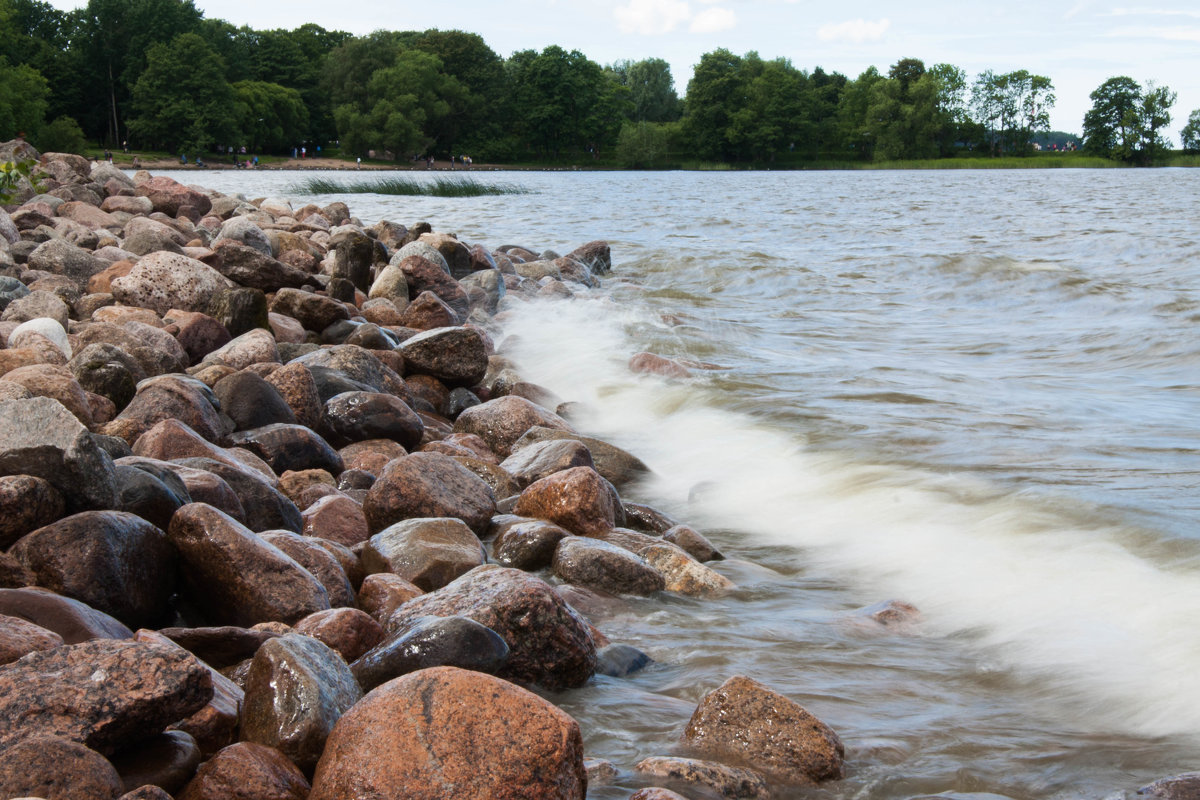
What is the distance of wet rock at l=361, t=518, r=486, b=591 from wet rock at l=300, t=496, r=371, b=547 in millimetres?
232

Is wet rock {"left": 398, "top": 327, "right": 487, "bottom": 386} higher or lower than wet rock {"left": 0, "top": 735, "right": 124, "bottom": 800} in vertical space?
higher

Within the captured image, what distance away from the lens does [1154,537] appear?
4797 millimetres

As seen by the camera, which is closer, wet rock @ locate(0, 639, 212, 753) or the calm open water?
wet rock @ locate(0, 639, 212, 753)

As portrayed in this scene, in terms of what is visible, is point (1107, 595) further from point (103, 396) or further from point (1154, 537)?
point (103, 396)

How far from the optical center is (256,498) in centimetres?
410

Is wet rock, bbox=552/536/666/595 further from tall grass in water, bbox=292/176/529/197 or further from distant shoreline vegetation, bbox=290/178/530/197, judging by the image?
distant shoreline vegetation, bbox=290/178/530/197

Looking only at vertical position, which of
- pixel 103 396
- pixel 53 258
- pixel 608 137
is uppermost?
pixel 608 137

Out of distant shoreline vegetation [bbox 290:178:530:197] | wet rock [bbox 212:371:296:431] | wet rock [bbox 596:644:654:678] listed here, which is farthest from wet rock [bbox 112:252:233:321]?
A: distant shoreline vegetation [bbox 290:178:530:197]

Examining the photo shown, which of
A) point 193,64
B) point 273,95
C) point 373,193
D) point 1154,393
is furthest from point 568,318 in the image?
point 273,95

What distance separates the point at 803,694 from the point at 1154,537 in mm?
2488

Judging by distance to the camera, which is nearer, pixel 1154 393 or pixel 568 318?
pixel 1154 393

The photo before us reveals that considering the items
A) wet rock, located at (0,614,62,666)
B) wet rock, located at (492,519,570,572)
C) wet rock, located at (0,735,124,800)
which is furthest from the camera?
wet rock, located at (492,519,570,572)

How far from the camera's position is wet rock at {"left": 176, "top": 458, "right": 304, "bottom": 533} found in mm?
4082

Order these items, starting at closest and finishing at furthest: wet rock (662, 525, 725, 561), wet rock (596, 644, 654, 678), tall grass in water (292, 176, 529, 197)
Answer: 1. wet rock (596, 644, 654, 678)
2. wet rock (662, 525, 725, 561)
3. tall grass in water (292, 176, 529, 197)
